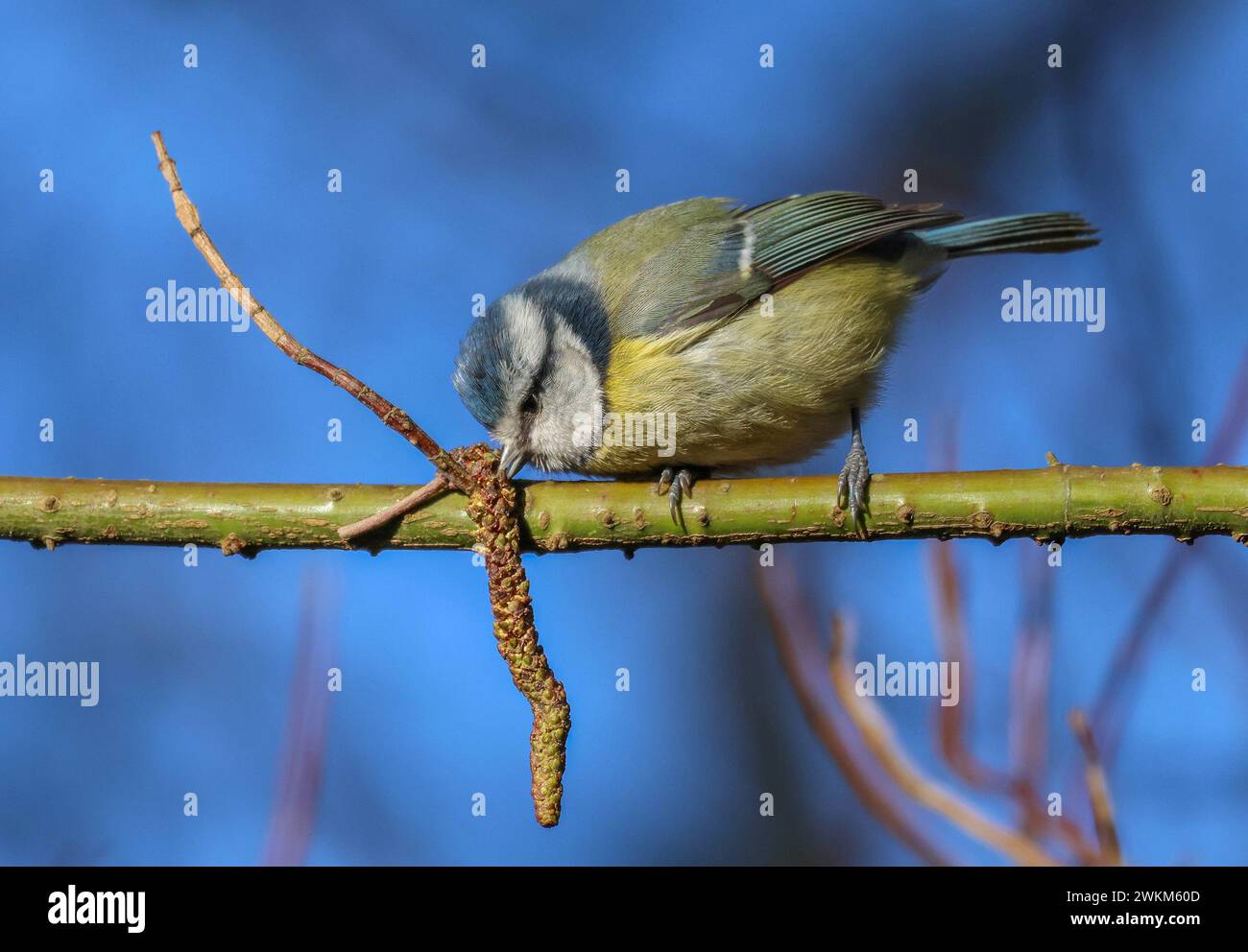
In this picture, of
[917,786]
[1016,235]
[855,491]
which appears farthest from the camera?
[1016,235]

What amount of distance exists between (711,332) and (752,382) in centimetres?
17

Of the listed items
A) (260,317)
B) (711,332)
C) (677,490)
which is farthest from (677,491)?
(260,317)

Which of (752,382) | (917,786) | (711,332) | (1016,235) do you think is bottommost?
(917,786)

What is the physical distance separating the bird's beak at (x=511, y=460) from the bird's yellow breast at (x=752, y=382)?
17cm

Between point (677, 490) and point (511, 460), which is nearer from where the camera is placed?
point (677, 490)

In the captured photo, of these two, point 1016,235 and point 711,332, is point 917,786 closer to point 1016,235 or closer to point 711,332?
point 711,332

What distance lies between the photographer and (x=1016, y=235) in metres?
3.15

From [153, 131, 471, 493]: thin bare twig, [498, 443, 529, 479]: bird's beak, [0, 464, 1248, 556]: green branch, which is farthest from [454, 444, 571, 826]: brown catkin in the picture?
[498, 443, 529, 479]: bird's beak

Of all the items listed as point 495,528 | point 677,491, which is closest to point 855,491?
point 677,491

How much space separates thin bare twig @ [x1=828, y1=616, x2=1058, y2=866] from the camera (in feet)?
4.65

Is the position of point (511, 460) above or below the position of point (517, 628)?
above

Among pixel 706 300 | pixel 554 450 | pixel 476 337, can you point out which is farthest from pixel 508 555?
pixel 706 300

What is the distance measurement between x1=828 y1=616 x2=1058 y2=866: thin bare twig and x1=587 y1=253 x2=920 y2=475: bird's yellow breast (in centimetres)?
104

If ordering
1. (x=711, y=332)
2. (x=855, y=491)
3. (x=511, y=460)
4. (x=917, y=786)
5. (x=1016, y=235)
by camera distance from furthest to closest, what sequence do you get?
1. (x=1016, y=235)
2. (x=711, y=332)
3. (x=511, y=460)
4. (x=855, y=491)
5. (x=917, y=786)
